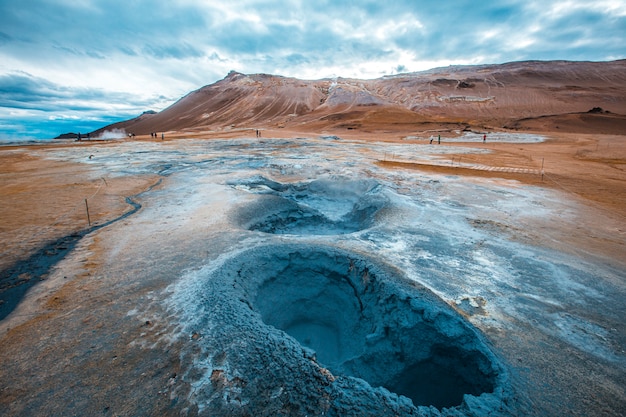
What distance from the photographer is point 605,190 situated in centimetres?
893

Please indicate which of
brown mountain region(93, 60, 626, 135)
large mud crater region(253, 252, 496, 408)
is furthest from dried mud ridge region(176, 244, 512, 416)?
brown mountain region(93, 60, 626, 135)

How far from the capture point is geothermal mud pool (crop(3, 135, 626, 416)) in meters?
2.29

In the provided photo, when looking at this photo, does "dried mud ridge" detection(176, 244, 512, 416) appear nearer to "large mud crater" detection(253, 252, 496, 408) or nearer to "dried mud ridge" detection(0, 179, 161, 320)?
"large mud crater" detection(253, 252, 496, 408)

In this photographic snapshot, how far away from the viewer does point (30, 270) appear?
158 inches

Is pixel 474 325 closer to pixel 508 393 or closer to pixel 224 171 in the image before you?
pixel 508 393

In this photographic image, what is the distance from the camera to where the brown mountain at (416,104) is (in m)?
37.9

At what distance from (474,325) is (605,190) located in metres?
9.31

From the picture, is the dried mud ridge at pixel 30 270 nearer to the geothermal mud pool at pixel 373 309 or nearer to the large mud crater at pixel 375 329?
the geothermal mud pool at pixel 373 309

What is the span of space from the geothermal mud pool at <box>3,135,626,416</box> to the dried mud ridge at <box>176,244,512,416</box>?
1 centimetres

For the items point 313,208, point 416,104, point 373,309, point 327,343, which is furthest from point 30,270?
point 416,104

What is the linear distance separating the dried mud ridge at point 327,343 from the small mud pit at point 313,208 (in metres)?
1.88

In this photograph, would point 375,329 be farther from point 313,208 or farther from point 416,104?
point 416,104

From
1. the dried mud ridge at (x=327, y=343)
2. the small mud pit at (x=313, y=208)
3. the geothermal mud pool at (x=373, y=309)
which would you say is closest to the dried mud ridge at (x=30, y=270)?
the geothermal mud pool at (x=373, y=309)

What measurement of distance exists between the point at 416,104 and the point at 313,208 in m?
49.6
